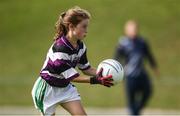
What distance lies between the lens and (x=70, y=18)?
9312 millimetres

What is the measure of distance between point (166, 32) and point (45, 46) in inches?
143

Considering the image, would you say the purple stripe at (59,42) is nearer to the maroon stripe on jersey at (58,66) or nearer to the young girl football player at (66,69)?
the young girl football player at (66,69)

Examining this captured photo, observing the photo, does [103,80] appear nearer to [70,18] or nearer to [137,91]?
[70,18]

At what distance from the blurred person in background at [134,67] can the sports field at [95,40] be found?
363cm

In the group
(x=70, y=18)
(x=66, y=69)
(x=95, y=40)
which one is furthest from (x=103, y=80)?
(x=95, y=40)

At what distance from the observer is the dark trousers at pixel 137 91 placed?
52.3 feet

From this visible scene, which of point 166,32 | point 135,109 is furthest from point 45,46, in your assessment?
point 135,109

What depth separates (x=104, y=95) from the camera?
853 inches

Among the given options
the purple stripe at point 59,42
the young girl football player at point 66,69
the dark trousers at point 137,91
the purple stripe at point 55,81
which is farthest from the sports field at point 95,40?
the purple stripe at point 59,42

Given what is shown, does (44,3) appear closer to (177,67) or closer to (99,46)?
(99,46)

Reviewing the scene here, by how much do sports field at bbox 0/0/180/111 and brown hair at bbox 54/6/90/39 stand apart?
10.5 metres

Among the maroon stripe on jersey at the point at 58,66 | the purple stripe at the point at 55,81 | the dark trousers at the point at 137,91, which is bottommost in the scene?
the dark trousers at the point at 137,91

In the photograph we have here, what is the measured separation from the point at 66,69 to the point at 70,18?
560 mm

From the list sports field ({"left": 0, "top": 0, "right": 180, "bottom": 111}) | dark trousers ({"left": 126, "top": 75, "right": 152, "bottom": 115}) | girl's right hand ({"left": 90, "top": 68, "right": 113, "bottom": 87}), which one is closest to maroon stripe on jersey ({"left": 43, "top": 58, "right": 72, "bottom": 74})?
girl's right hand ({"left": 90, "top": 68, "right": 113, "bottom": 87})
